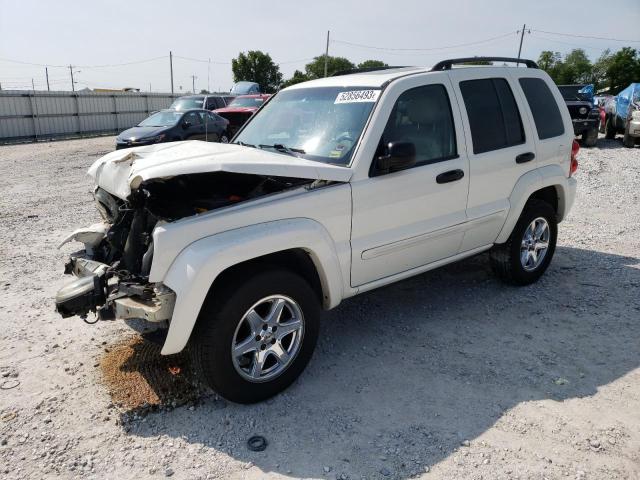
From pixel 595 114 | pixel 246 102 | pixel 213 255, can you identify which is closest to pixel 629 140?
pixel 595 114

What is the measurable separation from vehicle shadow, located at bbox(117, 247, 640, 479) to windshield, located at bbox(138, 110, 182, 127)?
435 inches

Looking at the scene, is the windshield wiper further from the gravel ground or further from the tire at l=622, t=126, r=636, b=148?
the tire at l=622, t=126, r=636, b=148

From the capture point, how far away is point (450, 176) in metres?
4.06

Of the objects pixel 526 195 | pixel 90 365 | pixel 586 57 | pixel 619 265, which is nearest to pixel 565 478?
pixel 526 195

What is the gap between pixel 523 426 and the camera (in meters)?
3.13

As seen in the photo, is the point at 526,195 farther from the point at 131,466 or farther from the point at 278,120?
the point at 131,466

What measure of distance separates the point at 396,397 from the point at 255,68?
231 feet

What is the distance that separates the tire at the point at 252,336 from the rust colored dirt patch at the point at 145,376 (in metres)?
0.43

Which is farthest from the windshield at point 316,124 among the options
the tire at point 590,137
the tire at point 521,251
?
the tire at point 590,137

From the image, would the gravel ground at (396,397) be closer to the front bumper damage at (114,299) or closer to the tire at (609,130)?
the front bumper damage at (114,299)

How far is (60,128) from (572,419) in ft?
83.6

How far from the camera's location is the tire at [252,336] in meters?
3.07

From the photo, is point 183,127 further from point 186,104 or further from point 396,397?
point 396,397

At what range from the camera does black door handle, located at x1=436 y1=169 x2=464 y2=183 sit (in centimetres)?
400
